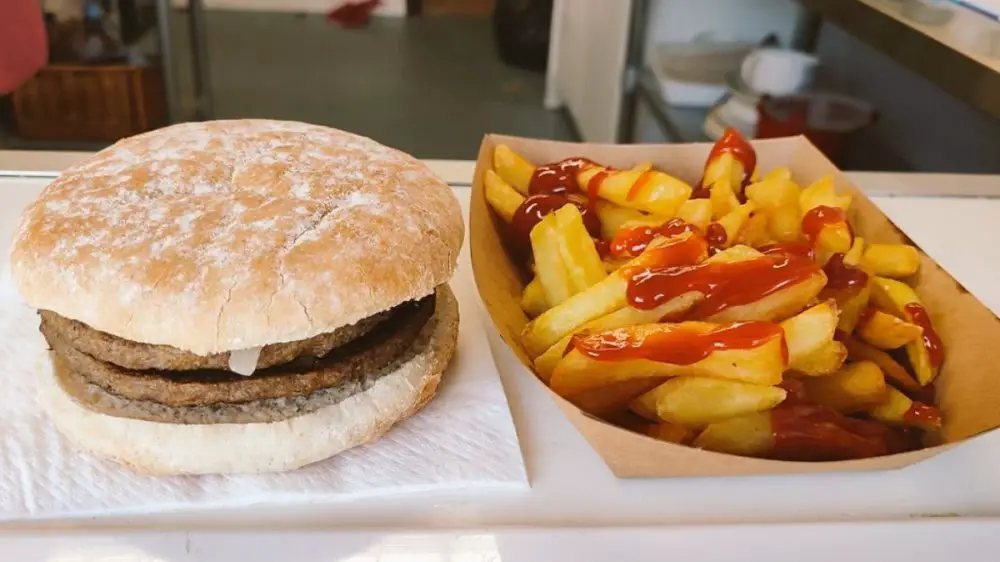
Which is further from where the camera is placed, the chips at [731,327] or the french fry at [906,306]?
the french fry at [906,306]

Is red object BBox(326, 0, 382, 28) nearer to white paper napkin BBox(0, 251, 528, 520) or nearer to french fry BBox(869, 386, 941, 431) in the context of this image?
white paper napkin BBox(0, 251, 528, 520)

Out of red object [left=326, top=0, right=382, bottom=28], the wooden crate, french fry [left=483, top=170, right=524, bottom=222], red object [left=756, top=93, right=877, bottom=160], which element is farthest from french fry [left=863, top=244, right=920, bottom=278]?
red object [left=326, top=0, right=382, bottom=28]

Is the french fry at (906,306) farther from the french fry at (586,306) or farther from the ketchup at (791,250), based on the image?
the french fry at (586,306)

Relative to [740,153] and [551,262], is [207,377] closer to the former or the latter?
[551,262]

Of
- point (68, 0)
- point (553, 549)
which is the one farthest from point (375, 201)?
point (68, 0)

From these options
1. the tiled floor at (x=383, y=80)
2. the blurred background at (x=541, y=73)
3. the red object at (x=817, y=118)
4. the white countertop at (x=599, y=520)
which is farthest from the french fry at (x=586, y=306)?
the tiled floor at (x=383, y=80)

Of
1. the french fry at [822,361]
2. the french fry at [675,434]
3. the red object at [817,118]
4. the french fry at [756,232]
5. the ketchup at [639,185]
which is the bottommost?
the red object at [817,118]

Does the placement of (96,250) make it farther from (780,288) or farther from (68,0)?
(68,0)
